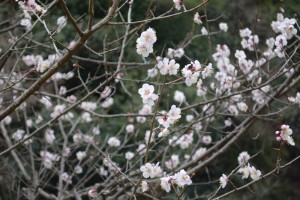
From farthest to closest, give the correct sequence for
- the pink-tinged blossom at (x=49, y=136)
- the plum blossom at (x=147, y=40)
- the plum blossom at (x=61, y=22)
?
1. the pink-tinged blossom at (x=49, y=136)
2. the plum blossom at (x=61, y=22)
3. the plum blossom at (x=147, y=40)

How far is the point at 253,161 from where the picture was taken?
615 cm

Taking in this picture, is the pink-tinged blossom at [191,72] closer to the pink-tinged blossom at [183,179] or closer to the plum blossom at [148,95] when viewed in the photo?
the plum blossom at [148,95]

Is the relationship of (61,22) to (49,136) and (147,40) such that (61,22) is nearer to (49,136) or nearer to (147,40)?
(49,136)

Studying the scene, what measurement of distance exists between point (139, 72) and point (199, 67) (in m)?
4.08

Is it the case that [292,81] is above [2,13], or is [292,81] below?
below

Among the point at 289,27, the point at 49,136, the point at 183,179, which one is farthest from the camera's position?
the point at 49,136

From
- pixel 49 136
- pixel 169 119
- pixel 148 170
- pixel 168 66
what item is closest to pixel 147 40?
pixel 168 66

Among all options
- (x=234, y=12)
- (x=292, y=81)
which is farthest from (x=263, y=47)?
(x=292, y=81)

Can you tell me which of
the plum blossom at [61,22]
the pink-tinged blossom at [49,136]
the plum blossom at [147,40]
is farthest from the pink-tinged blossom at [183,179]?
the pink-tinged blossom at [49,136]

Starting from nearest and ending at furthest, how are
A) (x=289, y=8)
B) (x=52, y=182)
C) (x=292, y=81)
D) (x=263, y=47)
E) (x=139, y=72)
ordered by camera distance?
(x=292, y=81) → (x=289, y=8) → (x=52, y=182) → (x=263, y=47) → (x=139, y=72)

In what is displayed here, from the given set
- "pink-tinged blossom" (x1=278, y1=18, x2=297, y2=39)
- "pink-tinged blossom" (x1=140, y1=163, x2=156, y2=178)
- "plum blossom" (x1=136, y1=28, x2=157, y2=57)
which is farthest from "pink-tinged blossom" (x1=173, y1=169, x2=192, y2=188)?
"pink-tinged blossom" (x1=278, y1=18, x2=297, y2=39)

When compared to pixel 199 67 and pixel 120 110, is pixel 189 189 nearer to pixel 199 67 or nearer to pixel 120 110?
pixel 120 110

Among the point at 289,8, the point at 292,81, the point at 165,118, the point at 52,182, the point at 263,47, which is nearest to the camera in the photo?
the point at 165,118

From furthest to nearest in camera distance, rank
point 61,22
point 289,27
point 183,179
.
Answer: point 61,22 < point 289,27 < point 183,179
